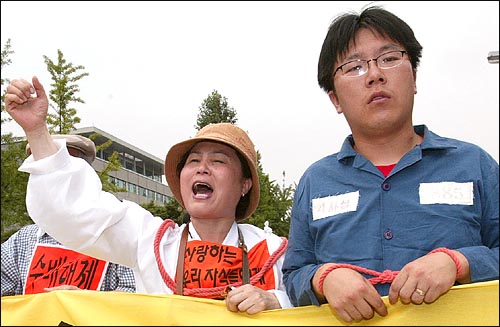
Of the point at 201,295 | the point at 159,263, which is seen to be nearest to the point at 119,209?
the point at 159,263

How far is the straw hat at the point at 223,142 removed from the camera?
2908 millimetres

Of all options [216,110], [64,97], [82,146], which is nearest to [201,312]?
[82,146]

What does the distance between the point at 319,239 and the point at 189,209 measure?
0.77 meters

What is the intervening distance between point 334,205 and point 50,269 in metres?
1.87

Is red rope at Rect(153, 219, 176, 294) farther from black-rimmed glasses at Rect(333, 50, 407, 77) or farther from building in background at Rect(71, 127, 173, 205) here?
building in background at Rect(71, 127, 173, 205)

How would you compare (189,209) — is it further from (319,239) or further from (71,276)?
(71,276)

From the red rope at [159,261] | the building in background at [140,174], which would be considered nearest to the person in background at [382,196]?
the red rope at [159,261]

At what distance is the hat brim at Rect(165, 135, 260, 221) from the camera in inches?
114

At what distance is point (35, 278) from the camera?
339 centimetres

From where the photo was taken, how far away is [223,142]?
2873 millimetres

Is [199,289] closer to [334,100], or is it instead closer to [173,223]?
[173,223]

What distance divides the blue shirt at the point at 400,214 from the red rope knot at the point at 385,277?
0.07 meters

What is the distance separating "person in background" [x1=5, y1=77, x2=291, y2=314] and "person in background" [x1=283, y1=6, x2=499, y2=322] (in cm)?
32

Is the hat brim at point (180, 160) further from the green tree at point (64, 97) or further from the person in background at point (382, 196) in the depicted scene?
the green tree at point (64, 97)
